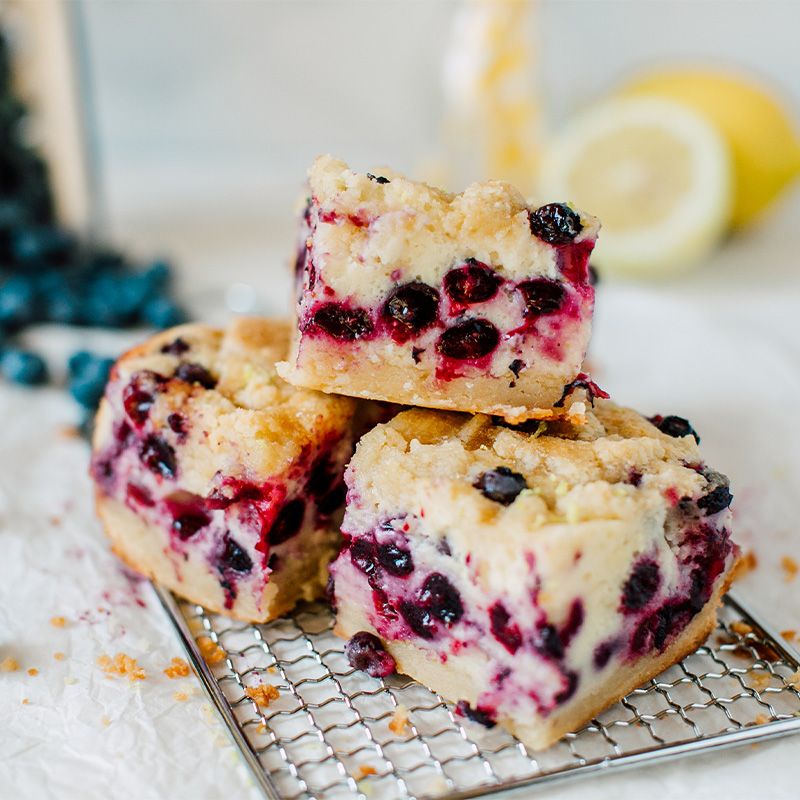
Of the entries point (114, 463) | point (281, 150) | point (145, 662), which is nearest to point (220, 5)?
point (281, 150)

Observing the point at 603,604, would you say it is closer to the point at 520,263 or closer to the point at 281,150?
the point at 520,263

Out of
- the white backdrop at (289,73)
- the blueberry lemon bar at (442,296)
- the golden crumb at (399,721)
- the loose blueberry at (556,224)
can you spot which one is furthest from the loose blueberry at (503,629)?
the white backdrop at (289,73)

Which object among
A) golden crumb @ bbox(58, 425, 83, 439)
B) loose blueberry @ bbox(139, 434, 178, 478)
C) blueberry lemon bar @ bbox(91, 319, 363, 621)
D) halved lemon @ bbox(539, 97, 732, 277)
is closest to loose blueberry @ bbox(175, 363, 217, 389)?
blueberry lemon bar @ bbox(91, 319, 363, 621)

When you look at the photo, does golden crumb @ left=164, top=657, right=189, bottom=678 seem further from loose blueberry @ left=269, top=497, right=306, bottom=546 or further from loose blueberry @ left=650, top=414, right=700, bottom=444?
loose blueberry @ left=650, top=414, right=700, bottom=444

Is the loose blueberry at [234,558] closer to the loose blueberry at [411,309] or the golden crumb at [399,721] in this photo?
the golden crumb at [399,721]

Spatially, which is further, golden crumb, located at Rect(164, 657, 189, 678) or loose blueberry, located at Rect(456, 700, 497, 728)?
golden crumb, located at Rect(164, 657, 189, 678)

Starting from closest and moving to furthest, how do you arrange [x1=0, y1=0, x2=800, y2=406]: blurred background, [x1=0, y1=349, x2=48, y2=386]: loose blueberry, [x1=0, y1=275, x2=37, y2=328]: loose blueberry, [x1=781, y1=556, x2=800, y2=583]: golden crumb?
1. [x1=781, y1=556, x2=800, y2=583]: golden crumb
2. [x1=0, y1=349, x2=48, y2=386]: loose blueberry
3. [x1=0, y1=275, x2=37, y2=328]: loose blueberry
4. [x1=0, y1=0, x2=800, y2=406]: blurred background
